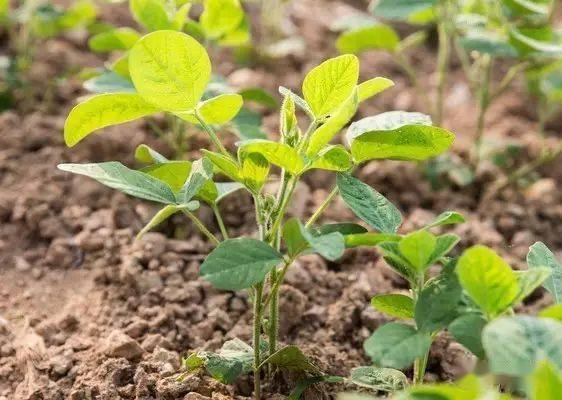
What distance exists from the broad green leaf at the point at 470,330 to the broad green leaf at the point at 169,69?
21.8 inches

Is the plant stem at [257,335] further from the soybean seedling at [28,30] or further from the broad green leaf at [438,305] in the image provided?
the soybean seedling at [28,30]

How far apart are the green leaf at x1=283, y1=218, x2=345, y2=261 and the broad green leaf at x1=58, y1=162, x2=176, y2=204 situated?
7.8 inches

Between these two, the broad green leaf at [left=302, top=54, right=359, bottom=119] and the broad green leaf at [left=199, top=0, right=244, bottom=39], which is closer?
the broad green leaf at [left=302, top=54, right=359, bottom=119]

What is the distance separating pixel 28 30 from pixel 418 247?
6.15 feet

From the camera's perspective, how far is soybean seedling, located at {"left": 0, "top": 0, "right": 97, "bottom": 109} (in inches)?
101

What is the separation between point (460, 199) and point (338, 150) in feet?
3.75

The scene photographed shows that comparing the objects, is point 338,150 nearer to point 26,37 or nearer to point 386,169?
point 386,169

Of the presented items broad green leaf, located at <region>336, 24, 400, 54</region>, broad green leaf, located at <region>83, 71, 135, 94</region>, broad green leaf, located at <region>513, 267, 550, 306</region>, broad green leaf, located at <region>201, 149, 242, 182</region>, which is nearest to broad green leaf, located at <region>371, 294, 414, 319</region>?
broad green leaf, located at <region>513, 267, 550, 306</region>

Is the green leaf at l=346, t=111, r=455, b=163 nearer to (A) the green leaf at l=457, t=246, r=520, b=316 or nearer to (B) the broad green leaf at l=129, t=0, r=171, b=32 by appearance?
(A) the green leaf at l=457, t=246, r=520, b=316

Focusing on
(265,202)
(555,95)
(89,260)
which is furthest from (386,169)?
(265,202)

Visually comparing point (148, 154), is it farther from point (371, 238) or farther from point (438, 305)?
point (438, 305)

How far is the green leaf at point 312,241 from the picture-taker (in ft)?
3.89

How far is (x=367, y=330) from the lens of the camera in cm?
179

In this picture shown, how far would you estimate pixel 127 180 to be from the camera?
1.31m
